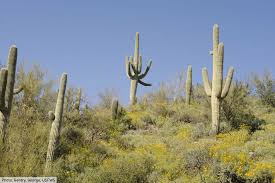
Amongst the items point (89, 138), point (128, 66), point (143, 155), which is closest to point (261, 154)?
point (143, 155)

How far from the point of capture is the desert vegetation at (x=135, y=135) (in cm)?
1048

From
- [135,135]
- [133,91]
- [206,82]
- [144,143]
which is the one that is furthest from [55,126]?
[133,91]

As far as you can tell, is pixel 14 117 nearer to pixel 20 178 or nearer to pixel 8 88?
pixel 8 88

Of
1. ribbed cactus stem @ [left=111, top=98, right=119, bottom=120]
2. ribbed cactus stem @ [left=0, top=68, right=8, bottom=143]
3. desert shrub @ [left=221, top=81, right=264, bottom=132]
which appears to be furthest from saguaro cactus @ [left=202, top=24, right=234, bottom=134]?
ribbed cactus stem @ [left=0, top=68, right=8, bottom=143]

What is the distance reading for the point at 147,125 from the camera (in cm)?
1738

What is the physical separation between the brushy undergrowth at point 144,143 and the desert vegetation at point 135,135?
0.03 meters

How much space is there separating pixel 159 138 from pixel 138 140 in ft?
2.76

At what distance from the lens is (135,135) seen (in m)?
15.6

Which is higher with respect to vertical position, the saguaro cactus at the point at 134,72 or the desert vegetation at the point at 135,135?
the saguaro cactus at the point at 134,72

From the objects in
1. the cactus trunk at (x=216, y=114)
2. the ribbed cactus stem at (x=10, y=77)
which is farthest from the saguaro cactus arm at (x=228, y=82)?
the ribbed cactus stem at (x=10, y=77)

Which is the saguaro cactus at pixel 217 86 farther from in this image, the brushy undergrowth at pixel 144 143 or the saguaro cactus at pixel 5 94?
the saguaro cactus at pixel 5 94

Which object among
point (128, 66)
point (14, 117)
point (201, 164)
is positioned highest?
point (128, 66)

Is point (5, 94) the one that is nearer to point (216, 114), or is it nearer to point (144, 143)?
point (144, 143)

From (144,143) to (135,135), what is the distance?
1.38 m
